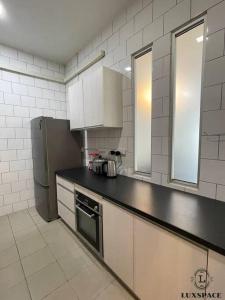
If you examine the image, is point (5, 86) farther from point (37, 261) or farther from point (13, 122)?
point (37, 261)

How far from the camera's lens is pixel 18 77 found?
2.49 metres

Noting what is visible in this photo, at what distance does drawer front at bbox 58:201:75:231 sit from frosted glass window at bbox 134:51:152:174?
0.99m

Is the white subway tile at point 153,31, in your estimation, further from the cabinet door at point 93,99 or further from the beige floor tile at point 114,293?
the beige floor tile at point 114,293

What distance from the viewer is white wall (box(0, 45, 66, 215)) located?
94.8 inches

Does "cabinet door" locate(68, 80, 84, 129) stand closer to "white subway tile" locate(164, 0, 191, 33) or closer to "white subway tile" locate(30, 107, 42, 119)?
"white subway tile" locate(30, 107, 42, 119)

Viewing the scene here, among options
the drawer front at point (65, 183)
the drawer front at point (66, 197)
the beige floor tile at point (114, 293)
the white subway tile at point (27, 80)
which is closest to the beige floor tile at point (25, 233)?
the drawer front at point (66, 197)

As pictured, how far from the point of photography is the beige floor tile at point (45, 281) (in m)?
1.30

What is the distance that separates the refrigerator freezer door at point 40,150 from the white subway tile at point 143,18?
1.53 metres

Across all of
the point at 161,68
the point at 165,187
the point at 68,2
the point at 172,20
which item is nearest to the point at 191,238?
the point at 165,187

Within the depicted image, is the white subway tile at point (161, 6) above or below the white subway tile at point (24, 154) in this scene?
above

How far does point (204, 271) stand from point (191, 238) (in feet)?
0.52

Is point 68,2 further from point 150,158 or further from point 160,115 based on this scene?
point 150,158

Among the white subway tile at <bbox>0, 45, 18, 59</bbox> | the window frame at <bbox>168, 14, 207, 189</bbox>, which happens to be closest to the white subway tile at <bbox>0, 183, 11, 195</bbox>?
the white subway tile at <bbox>0, 45, 18, 59</bbox>

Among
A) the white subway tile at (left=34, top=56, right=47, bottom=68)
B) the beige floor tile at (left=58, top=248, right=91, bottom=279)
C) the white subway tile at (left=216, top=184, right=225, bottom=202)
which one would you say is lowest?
the beige floor tile at (left=58, top=248, right=91, bottom=279)
